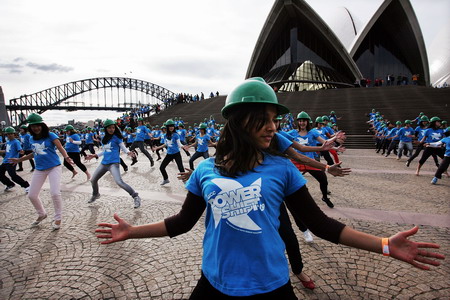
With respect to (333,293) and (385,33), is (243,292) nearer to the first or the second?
(333,293)

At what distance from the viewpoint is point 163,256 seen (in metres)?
3.47

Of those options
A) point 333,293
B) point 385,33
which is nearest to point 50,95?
point 385,33

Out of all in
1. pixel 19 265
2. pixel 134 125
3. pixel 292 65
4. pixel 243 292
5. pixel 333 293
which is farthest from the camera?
pixel 292 65

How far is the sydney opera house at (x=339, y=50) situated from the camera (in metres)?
47.2

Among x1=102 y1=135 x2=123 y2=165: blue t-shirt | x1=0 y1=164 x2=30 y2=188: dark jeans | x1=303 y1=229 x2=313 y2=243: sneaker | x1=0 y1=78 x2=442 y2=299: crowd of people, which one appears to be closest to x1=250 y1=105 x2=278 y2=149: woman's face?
x1=0 y1=78 x2=442 y2=299: crowd of people

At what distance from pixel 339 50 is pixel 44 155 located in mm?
53593

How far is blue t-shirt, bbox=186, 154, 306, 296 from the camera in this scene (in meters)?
1.18

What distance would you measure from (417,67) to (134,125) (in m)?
57.5

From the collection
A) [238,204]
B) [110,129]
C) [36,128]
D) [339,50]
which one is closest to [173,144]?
[110,129]

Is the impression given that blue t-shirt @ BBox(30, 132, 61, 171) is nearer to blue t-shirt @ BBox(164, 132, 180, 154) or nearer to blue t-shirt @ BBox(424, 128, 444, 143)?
blue t-shirt @ BBox(164, 132, 180, 154)

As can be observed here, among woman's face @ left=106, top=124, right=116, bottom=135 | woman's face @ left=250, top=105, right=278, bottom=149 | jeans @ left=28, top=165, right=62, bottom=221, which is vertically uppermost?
woman's face @ left=250, top=105, right=278, bottom=149

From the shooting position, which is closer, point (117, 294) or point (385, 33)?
point (117, 294)

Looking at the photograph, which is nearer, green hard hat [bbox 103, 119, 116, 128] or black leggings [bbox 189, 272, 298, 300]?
black leggings [bbox 189, 272, 298, 300]

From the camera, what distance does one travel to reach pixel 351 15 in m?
56.2
